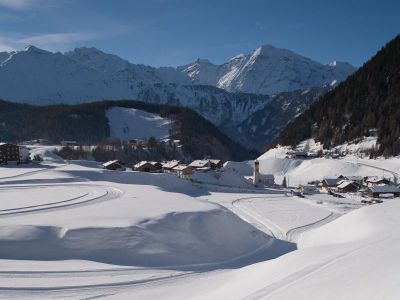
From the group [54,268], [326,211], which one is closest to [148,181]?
[326,211]

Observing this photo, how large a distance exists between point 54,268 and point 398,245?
13.8 metres

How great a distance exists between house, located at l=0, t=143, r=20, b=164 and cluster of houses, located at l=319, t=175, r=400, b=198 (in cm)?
4877

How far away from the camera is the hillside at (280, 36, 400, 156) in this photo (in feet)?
289

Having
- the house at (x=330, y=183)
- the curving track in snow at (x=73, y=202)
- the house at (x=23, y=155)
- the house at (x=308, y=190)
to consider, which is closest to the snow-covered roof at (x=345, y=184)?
the house at (x=330, y=183)

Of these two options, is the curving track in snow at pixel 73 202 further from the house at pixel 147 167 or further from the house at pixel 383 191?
the house at pixel 383 191

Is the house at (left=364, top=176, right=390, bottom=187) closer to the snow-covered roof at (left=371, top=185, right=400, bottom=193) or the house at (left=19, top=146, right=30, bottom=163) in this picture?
the snow-covered roof at (left=371, top=185, right=400, bottom=193)

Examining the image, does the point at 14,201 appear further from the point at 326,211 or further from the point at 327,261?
the point at 326,211

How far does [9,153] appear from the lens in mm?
69375

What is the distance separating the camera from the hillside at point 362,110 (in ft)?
289

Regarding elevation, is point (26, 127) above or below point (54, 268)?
above

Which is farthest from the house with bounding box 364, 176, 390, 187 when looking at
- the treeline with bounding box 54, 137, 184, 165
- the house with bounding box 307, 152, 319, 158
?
the treeline with bounding box 54, 137, 184, 165

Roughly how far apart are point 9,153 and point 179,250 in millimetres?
54310

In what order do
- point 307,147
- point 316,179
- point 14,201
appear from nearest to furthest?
point 14,201, point 316,179, point 307,147

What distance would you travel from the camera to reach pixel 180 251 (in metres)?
23.6
